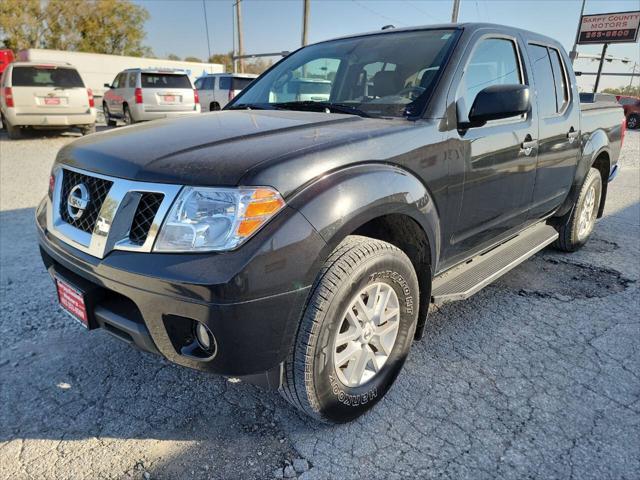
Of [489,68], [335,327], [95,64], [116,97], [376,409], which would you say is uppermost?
[95,64]

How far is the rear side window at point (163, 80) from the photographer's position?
13094 millimetres

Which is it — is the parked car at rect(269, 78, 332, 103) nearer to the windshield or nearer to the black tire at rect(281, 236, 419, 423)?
the windshield

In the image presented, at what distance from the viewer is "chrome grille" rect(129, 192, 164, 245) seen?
171 centimetres

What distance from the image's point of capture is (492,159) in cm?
271

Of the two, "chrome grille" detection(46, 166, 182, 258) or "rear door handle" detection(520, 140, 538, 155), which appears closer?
"chrome grille" detection(46, 166, 182, 258)

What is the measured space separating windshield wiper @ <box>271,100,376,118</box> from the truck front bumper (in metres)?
1.09

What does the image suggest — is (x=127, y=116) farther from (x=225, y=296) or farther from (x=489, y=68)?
(x=225, y=296)

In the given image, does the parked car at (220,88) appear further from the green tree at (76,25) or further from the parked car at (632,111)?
the green tree at (76,25)

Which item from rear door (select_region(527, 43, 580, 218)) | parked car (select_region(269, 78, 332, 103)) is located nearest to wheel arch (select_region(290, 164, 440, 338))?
parked car (select_region(269, 78, 332, 103))

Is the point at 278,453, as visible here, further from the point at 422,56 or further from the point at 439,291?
the point at 422,56

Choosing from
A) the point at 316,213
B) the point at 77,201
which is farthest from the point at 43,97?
the point at 316,213

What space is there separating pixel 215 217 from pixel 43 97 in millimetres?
11283

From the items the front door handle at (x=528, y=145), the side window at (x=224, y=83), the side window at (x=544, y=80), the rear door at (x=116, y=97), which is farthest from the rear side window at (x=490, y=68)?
the side window at (x=224, y=83)

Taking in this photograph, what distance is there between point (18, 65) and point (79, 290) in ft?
36.9
